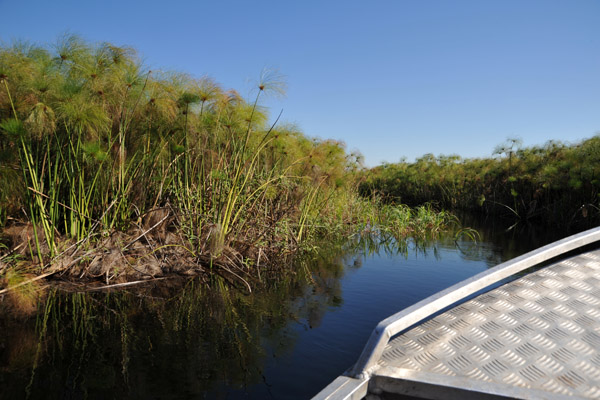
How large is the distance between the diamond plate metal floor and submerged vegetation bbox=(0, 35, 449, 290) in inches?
130

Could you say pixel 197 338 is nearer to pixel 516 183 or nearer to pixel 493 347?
pixel 493 347

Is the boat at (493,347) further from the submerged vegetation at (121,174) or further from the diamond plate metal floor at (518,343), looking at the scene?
the submerged vegetation at (121,174)

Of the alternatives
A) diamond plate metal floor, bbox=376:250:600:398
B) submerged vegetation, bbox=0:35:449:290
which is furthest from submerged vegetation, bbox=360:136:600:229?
diamond plate metal floor, bbox=376:250:600:398

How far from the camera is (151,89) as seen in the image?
516cm

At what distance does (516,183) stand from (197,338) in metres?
15.4

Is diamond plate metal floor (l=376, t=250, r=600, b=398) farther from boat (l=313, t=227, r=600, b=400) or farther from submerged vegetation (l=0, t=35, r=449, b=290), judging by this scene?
submerged vegetation (l=0, t=35, r=449, b=290)

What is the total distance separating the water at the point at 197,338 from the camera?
2504mm

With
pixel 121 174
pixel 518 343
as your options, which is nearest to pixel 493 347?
pixel 518 343

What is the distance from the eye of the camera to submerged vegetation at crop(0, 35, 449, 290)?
4391 millimetres

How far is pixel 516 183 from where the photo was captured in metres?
15.2

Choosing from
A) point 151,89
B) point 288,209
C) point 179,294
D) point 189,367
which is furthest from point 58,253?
point 288,209

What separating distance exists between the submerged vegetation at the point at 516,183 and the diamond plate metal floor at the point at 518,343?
33.4ft

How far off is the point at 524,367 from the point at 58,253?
4752mm

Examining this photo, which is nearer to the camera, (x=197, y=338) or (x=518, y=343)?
(x=518, y=343)
